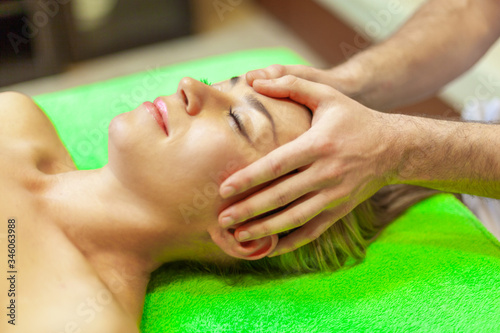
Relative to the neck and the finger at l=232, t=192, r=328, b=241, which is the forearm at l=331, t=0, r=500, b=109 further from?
the neck

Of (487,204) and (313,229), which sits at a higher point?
(313,229)

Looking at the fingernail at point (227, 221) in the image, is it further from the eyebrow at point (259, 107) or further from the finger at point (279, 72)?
the finger at point (279, 72)

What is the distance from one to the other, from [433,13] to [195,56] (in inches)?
65.3

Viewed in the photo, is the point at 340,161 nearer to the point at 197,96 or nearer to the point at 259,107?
the point at 259,107

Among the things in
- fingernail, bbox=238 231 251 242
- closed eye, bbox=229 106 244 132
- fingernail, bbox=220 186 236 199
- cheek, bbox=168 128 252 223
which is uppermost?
closed eye, bbox=229 106 244 132

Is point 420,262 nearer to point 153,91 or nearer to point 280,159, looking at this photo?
point 280,159

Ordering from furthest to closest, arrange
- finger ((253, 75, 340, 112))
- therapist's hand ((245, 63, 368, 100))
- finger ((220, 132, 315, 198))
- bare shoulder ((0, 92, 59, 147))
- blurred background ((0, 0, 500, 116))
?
blurred background ((0, 0, 500, 116)) < bare shoulder ((0, 92, 59, 147)) < therapist's hand ((245, 63, 368, 100)) < finger ((253, 75, 340, 112)) < finger ((220, 132, 315, 198))

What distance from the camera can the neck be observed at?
118 centimetres

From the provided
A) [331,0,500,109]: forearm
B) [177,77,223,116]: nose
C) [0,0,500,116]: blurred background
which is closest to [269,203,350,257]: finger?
[177,77,223,116]: nose

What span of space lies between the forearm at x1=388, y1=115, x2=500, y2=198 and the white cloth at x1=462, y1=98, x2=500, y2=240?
266 mm

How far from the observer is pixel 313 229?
1.13 m

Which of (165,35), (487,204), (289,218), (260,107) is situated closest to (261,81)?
(260,107)

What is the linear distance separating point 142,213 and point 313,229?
0.39 meters

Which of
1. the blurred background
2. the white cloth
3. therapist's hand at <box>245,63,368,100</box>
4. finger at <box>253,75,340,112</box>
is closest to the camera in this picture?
finger at <box>253,75,340,112</box>
